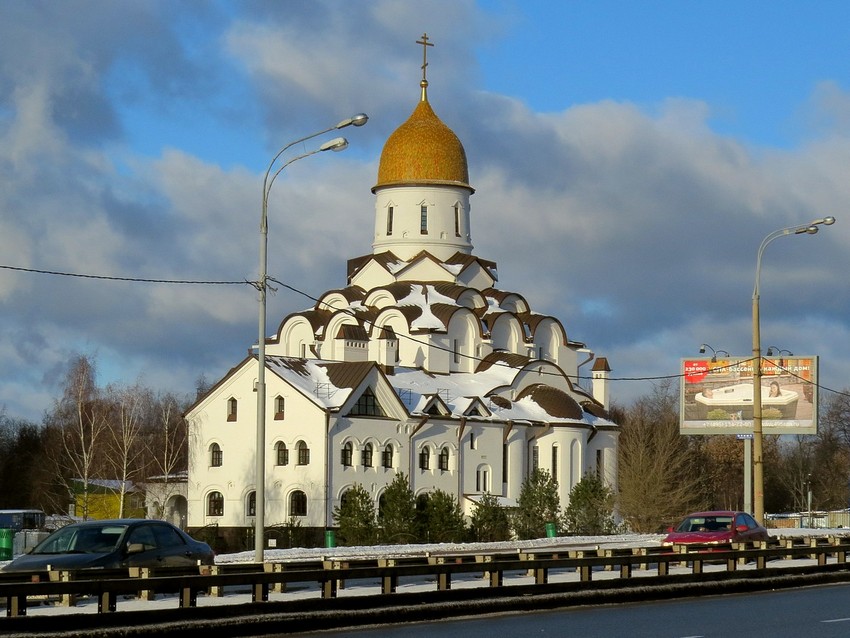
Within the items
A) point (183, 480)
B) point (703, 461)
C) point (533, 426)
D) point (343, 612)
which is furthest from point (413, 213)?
point (343, 612)

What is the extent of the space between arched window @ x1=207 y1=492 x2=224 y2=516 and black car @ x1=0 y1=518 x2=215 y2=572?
1669 inches

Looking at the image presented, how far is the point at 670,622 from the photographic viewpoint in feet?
56.5

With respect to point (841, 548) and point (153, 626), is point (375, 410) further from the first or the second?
point (153, 626)

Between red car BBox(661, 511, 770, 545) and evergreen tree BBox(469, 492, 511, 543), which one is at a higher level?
red car BBox(661, 511, 770, 545)

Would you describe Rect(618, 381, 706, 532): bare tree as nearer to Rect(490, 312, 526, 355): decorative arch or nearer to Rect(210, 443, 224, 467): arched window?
Rect(490, 312, 526, 355): decorative arch

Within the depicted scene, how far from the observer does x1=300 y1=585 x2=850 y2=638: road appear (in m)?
15.8

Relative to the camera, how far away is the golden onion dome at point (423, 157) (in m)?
72.8

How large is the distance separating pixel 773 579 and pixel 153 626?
1256 centimetres

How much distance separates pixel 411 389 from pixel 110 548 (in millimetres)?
47373

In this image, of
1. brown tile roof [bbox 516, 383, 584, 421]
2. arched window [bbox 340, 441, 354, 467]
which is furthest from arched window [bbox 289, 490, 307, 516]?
brown tile roof [bbox 516, 383, 584, 421]

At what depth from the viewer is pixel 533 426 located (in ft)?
224

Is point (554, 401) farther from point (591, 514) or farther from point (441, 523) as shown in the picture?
point (441, 523)

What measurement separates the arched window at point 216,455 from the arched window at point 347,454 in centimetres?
636

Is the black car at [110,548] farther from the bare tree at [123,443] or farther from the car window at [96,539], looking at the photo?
the bare tree at [123,443]
